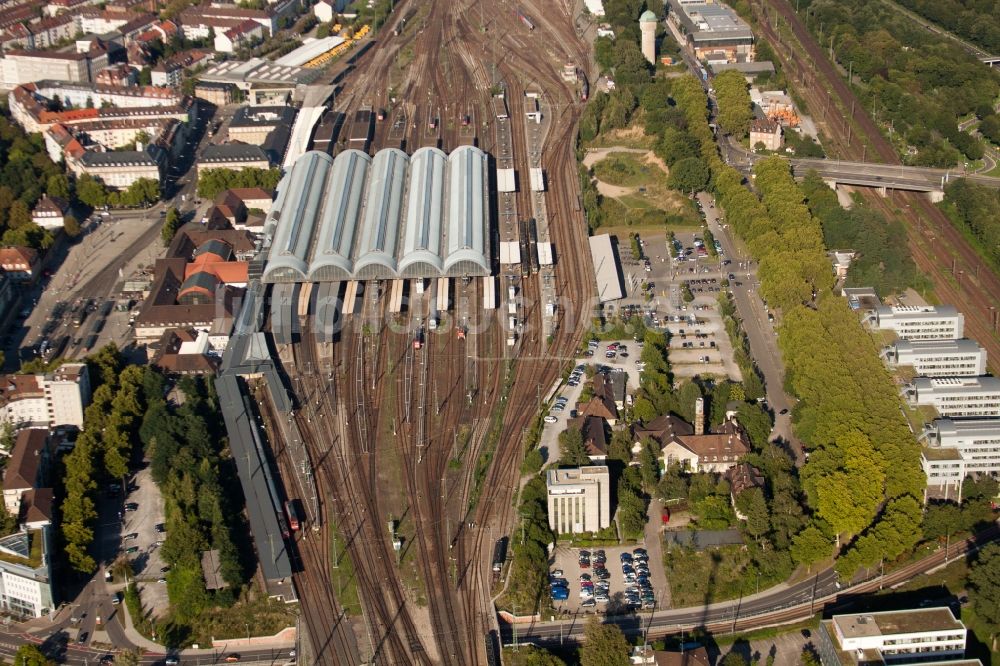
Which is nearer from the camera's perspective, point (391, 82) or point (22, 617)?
point (22, 617)

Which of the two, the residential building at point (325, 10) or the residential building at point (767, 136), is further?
the residential building at point (325, 10)

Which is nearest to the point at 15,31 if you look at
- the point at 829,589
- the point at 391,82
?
the point at 391,82

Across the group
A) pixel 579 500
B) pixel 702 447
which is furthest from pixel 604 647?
pixel 702 447

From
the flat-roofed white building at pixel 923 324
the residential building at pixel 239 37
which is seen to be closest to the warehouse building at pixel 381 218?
the flat-roofed white building at pixel 923 324

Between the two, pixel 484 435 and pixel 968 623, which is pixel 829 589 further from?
pixel 484 435

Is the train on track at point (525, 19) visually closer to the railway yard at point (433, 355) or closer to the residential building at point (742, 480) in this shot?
the railway yard at point (433, 355)

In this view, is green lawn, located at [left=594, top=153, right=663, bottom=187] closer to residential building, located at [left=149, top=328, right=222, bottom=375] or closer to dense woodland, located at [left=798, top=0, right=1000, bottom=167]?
dense woodland, located at [left=798, top=0, right=1000, bottom=167]

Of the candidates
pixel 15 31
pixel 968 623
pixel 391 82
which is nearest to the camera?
pixel 968 623
